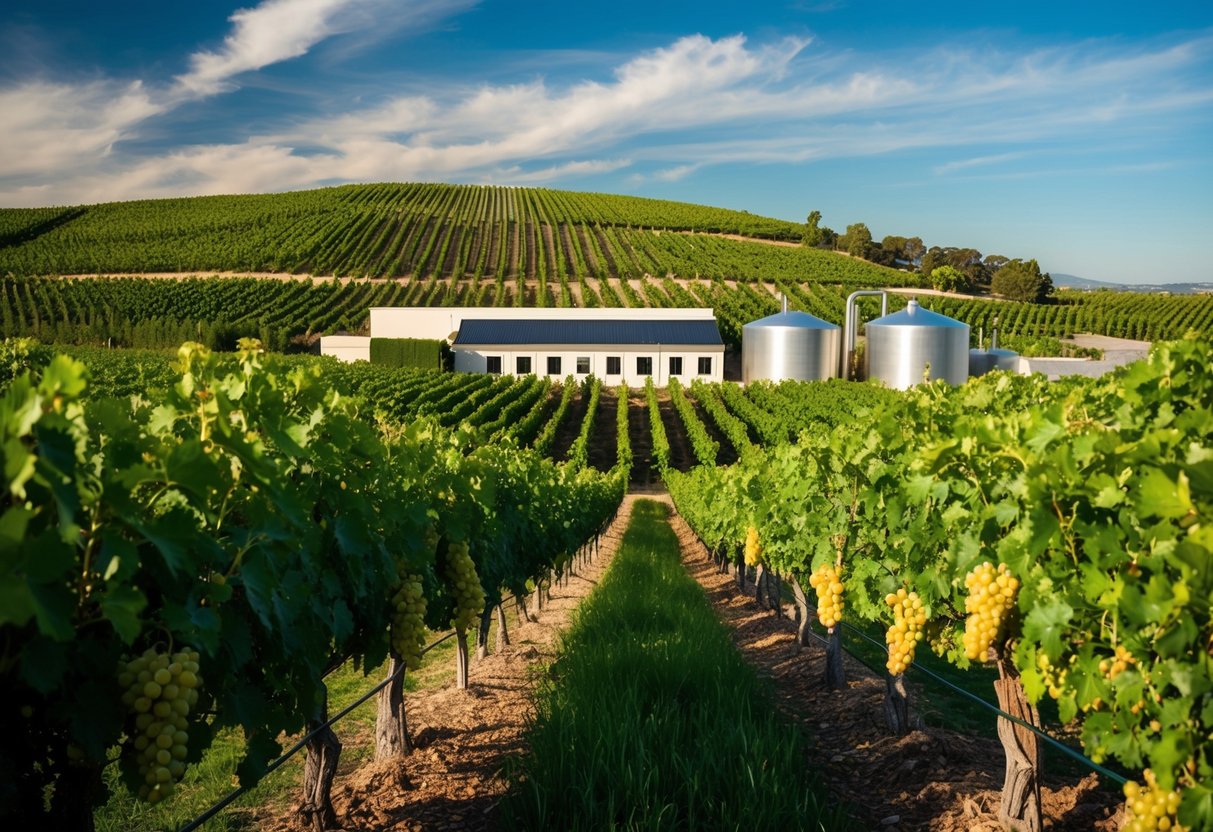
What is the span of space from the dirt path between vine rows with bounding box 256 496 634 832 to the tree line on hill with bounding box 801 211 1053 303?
7704 cm

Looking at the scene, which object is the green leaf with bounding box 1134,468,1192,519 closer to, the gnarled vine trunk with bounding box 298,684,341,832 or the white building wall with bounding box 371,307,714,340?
the gnarled vine trunk with bounding box 298,684,341,832

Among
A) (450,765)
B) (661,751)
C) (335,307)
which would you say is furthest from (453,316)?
(661,751)

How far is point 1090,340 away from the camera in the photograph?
2429 inches

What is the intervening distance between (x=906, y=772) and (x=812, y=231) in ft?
306

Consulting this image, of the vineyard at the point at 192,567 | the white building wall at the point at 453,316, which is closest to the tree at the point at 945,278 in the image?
the white building wall at the point at 453,316

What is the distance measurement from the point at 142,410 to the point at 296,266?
225ft

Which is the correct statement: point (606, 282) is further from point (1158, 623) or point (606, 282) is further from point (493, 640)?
point (1158, 623)

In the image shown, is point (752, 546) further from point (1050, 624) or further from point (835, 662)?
point (1050, 624)

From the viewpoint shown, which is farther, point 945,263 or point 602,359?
point 945,263

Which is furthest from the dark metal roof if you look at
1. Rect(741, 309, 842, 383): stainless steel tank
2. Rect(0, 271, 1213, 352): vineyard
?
Rect(0, 271, 1213, 352): vineyard

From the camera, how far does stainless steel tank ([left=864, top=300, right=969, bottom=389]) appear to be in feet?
120

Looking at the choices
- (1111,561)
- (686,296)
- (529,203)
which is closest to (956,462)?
(1111,561)

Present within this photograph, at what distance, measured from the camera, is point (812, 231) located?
93.4 m

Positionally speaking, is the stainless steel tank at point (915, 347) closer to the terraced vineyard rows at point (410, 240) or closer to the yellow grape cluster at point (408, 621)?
the terraced vineyard rows at point (410, 240)
